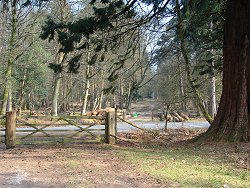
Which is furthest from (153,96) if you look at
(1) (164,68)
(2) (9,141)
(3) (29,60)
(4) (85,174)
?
(4) (85,174)

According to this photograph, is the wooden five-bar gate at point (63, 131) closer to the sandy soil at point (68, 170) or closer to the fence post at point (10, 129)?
the fence post at point (10, 129)

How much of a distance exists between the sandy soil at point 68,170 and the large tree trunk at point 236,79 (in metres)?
3.89

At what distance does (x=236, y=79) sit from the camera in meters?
11.4

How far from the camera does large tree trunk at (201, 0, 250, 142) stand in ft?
36.8

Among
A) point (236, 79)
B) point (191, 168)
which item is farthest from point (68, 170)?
point (236, 79)

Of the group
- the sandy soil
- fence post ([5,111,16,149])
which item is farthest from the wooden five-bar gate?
the sandy soil

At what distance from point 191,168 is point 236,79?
484cm

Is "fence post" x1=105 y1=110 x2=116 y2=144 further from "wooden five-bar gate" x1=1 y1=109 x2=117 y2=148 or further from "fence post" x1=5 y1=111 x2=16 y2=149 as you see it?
"fence post" x1=5 y1=111 x2=16 y2=149

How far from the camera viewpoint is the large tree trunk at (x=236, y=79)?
36.8 ft

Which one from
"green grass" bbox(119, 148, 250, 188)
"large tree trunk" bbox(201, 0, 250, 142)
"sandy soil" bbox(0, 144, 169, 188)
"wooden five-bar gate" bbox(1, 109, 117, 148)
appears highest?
"large tree trunk" bbox(201, 0, 250, 142)

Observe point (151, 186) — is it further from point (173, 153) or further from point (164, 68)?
point (164, 68)

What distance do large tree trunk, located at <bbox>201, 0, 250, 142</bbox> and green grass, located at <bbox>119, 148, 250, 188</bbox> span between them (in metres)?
1.50

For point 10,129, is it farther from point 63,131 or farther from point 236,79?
point 236,79

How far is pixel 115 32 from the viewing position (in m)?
13.9
